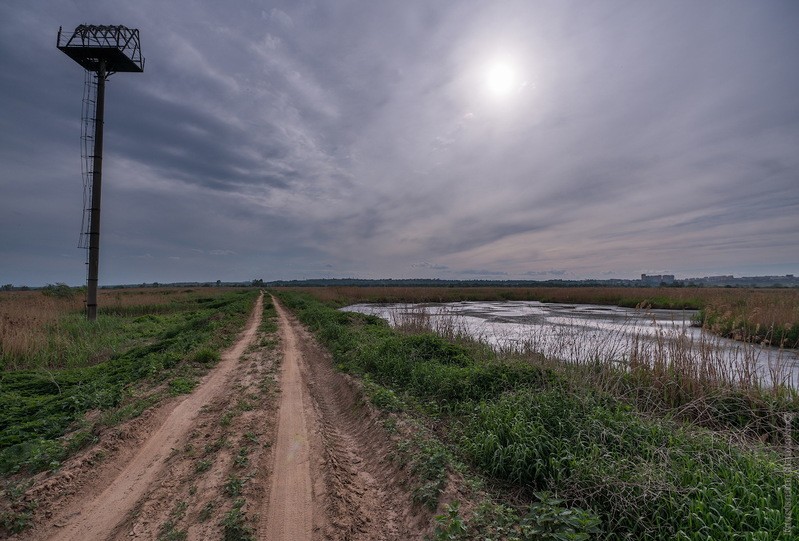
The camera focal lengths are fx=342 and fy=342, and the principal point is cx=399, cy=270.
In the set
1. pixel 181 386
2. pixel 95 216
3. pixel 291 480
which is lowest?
pixel 291 480

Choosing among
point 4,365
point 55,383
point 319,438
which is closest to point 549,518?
point 319,438

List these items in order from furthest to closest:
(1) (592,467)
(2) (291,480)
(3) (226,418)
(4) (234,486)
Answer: (3) (226,418)
(2) (291,480)
(4) (234,486)
(1) (592,467)

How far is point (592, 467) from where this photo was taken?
134 inches

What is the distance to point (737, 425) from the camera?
18.9 feet

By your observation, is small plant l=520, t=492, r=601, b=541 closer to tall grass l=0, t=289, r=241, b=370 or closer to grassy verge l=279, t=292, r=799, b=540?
grassy verge l=279, t=292, r=799, b=540

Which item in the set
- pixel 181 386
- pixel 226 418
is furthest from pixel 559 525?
pixel 181 386

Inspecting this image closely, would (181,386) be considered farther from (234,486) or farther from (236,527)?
(236,527)

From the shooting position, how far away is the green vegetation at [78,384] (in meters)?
4.48

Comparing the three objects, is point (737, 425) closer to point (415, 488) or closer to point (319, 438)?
point (415, 488)

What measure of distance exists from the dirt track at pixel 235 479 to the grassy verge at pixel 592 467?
2.32 ft

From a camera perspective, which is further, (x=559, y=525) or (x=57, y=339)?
(x=57, y=339)

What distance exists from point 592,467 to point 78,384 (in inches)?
367

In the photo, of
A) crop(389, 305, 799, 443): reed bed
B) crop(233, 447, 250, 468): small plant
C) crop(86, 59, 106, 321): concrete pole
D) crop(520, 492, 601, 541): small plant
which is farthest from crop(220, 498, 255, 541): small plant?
crop(86, 59, 106, 321): concrete pole

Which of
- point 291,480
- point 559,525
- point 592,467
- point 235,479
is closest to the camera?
point 559,525
